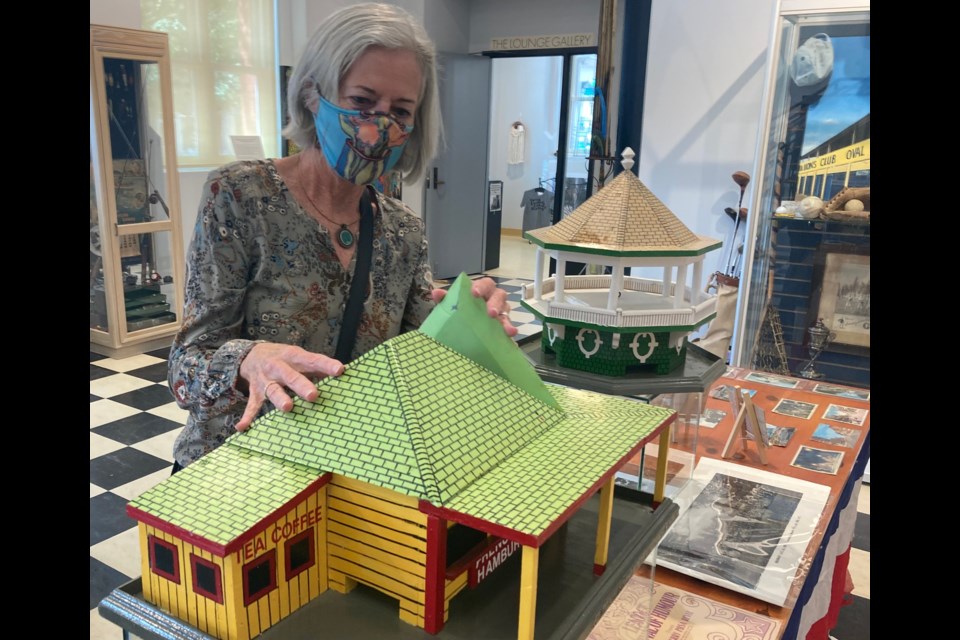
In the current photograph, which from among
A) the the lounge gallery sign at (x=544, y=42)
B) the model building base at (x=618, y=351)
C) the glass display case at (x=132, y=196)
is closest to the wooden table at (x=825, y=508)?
the model building base at (x=618, y=351)

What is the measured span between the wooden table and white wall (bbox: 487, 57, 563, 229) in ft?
26.9

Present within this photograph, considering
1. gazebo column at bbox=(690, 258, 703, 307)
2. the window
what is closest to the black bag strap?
gazebo column at bbox=(690, 258, 703, 307)

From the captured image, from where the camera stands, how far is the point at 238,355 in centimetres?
106

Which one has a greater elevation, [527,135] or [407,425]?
[527,135]

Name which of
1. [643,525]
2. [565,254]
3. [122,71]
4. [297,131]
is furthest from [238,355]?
[122,71]

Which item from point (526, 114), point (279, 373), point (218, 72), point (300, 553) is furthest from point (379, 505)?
point (526, 114)

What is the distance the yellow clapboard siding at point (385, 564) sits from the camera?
847mm

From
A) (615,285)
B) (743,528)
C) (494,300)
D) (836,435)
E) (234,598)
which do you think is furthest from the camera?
(836,435)

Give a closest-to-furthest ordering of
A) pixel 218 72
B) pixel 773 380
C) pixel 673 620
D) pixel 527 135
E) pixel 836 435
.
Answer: pixel 673 620
pixel 836 435
pixel 773 380
pixel 218 72
pixel 527 135

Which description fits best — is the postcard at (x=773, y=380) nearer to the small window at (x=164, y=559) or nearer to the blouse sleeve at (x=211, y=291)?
the blouse sleeve at (x=211, y=291)

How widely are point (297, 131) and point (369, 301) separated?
0.37 m

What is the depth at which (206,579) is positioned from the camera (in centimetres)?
80

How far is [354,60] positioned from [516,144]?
10.1 m

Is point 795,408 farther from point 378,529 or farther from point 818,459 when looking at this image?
point 378,529
